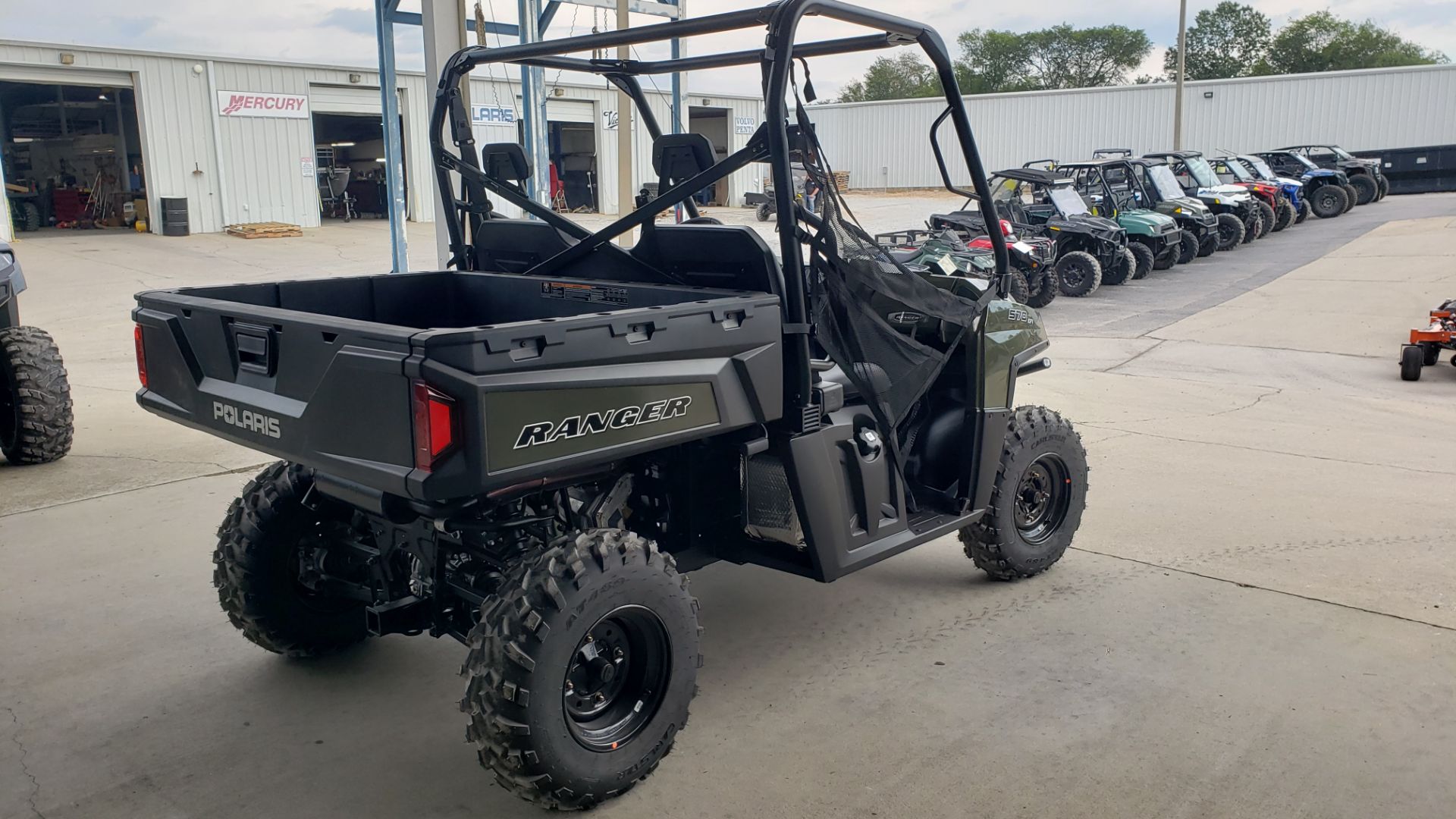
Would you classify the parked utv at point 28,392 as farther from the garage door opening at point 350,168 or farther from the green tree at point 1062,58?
the green tree at point 1062,58

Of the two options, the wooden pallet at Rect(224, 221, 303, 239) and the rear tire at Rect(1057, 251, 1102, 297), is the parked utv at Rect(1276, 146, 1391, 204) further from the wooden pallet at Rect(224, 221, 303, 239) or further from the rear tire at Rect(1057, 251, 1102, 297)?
the wooden pallet at Rect(224, 221, 303, 239)

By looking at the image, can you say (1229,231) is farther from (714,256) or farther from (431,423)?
(431,423)

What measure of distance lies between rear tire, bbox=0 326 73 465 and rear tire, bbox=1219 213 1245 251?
59.1 feet

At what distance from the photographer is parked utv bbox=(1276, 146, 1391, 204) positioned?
2584cm

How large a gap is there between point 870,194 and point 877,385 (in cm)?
3651

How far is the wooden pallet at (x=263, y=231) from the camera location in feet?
77.0

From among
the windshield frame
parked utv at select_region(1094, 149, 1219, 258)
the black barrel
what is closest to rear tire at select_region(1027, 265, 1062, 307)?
parked utv at select_region(1094, 149, 1219, 258)

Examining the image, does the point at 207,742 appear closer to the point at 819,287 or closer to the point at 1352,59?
Answer: the point at 819,287

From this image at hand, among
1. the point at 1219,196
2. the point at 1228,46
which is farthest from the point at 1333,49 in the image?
the point at 1219,196

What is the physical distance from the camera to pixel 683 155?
3613 mm

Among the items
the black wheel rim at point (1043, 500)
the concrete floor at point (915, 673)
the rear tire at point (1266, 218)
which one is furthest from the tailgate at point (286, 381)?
the rear tire at point (1266, 218)

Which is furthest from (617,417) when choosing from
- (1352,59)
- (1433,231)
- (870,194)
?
(1352,59)

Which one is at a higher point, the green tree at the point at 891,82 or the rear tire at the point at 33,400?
the green tree at the point at 891,82

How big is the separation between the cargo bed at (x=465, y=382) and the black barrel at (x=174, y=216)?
71.6 ft
